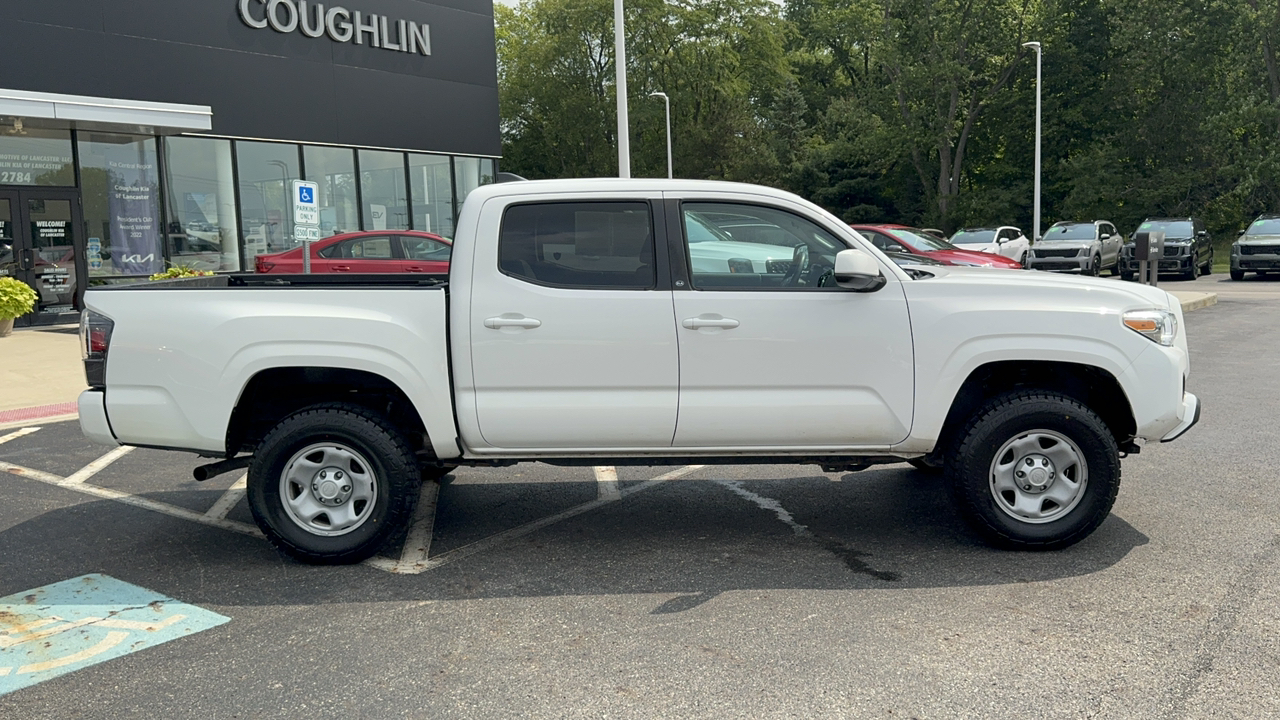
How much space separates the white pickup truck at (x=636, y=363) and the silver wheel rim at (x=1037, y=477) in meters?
0.01

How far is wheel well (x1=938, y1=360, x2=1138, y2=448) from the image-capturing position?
17.2 feet

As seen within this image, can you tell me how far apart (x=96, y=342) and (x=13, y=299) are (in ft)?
41.1

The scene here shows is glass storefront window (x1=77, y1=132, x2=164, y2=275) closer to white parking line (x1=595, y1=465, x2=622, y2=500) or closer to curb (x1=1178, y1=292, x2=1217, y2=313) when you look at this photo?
white parking line (x1=595, y1=465, x2=622, y2=500)

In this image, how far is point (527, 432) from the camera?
5.05 meters

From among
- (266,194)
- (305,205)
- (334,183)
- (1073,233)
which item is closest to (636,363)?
(305,205)

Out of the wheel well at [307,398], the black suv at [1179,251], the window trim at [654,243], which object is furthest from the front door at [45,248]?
the black suv at [1179,251]

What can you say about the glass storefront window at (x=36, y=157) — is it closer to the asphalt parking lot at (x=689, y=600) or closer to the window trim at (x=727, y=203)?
the asphalt parking lot at (x=689, y=600)

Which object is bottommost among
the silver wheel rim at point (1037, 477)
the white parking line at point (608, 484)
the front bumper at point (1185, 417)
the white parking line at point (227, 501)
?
the white parking line at point (608, 484)

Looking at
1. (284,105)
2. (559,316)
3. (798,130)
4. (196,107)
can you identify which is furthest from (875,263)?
(798,130)

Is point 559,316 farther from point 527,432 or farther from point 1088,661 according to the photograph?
point 1088,661

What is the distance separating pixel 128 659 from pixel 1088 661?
3.69 metres

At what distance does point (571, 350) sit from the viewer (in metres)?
4.99

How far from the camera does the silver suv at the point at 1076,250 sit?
24.5 meters

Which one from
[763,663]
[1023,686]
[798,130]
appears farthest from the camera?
[798,130]
